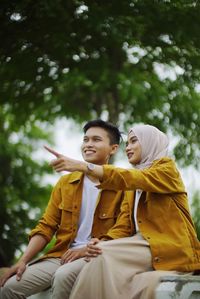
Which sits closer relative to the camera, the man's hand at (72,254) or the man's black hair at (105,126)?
the man's hand at (72,254)

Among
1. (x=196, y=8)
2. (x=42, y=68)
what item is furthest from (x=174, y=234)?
(x=42, y=68)

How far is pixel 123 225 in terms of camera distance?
13.4ft

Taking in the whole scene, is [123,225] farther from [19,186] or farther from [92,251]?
[19,186]

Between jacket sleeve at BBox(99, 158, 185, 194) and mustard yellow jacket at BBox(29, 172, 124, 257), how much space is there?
0.54 m

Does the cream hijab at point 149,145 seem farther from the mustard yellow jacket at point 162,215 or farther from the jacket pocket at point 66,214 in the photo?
the jacket pocket at point 66,214

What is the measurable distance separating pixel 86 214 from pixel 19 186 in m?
11.3

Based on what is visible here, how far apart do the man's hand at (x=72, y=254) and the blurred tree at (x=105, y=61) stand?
139 inches

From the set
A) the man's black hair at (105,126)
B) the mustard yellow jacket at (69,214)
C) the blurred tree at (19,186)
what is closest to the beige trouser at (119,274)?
the mustard yellow jacket at (69,214)

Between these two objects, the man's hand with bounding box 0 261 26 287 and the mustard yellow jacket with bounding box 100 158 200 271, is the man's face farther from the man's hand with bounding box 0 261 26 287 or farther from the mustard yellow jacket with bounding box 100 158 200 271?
Result: the man's hand with bounding box 0 261 26 287

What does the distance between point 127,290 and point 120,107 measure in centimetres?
833

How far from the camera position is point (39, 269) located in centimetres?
419

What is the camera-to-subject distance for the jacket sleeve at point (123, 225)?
4.05 meters

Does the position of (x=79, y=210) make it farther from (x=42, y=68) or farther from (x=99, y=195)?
(x=42, y=68)

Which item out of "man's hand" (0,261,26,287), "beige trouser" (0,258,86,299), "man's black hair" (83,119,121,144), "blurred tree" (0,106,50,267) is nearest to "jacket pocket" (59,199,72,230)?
"beige trouser" (0,258,86,299)
